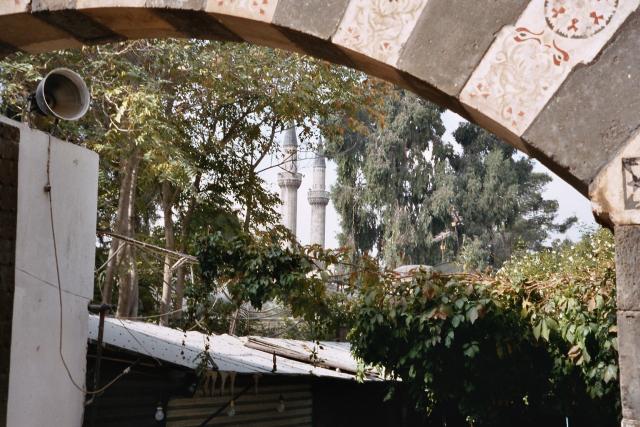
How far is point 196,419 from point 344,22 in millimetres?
6425

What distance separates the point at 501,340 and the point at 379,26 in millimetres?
5090

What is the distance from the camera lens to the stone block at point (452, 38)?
2129 millimetres

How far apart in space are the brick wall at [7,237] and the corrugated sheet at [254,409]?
298 centimetres

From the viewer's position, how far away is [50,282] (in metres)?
5.49

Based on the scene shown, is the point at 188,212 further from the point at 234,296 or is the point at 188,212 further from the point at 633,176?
the point at 633,176

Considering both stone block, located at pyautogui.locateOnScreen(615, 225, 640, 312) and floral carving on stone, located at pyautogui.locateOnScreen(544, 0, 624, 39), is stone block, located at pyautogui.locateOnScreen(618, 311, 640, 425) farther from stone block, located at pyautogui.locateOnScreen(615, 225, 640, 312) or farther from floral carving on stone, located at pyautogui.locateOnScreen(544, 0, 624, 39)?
floral carving on stone, located at pyautogui.locateOnScreen(544, 0, 624, 39)

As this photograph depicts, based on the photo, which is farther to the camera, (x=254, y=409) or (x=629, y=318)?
(x=254, y=409)

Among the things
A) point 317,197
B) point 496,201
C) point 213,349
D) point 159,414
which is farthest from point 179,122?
point 317,197

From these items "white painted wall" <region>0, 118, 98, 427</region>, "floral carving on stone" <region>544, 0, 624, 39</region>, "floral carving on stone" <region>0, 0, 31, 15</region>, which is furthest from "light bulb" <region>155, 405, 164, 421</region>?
"floral carving on stone" <region>544, 0, 624, 39</region>

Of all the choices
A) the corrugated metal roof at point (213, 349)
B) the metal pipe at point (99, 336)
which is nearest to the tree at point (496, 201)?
the corrugated metal roof at point (213, 349)

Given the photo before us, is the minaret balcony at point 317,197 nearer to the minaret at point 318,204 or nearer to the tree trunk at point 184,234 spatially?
the minaret at point 318,204

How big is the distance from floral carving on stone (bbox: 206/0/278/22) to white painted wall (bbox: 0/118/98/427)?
315 centimetres

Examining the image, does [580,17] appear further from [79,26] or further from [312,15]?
[79,26]

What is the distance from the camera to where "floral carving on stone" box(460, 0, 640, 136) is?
205cm
